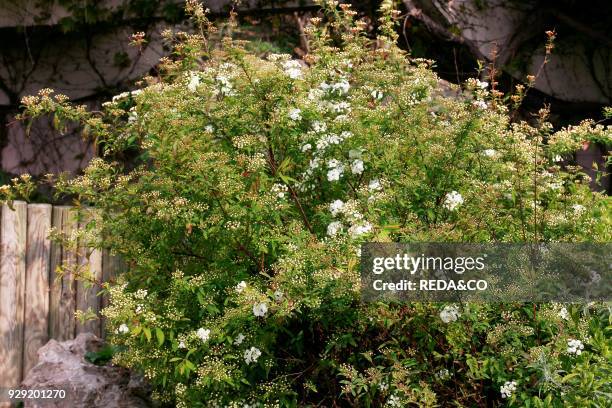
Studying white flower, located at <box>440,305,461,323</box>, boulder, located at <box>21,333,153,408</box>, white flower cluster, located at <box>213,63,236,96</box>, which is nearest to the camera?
white flower, located at <box>440,305,461,323</box>

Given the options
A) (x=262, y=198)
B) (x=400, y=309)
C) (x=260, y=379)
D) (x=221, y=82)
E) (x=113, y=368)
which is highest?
(x=221, y=82)

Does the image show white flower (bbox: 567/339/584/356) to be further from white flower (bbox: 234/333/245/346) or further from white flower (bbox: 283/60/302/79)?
white flower (bbox: 283/60/302/79)

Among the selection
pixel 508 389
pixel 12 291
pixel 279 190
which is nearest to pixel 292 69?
pixel 279 190

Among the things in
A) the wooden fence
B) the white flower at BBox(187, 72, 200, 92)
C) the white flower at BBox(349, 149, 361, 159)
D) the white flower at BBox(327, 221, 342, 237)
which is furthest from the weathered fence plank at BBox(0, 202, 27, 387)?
the white flower at BBox(327, 221, 342, 237)

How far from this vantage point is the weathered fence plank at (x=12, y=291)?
5207mm

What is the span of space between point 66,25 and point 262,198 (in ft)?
14.1

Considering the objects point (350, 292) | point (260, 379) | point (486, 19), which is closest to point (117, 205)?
point (260, 379)

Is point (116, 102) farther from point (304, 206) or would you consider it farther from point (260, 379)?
point (260, 379)

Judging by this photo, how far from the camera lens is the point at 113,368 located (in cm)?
484

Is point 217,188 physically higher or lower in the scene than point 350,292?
higher

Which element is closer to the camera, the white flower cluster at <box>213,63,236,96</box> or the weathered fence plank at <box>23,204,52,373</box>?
the white flower cluster at <box>213,63,236,96</box>

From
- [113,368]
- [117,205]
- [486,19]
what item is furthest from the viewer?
[486,19]

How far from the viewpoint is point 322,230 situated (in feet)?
12.0

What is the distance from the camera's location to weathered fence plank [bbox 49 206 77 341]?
5.27 metres
